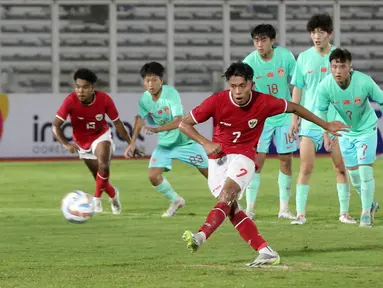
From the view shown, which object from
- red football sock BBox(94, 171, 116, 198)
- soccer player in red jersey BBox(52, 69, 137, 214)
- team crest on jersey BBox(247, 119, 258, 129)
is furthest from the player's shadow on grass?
red football sock BBox(94, 171, 116, 198)

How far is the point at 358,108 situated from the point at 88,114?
4.07m

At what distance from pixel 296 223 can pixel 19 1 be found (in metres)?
18.5

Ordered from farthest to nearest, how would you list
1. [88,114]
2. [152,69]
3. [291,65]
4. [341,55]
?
[88,114] → [152,69] → [291,65] → [341,55]

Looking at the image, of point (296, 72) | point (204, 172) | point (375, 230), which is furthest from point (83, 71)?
point (375, 230)

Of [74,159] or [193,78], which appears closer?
[74,159]

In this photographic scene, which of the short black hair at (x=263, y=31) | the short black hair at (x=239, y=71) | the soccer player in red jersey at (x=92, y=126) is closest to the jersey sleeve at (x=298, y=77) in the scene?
the short black hair at (x=263, y=31)

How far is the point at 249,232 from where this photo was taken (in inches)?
348

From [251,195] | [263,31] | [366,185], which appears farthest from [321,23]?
[251,195]

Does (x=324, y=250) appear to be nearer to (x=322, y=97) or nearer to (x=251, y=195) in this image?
(x=322, y=97)

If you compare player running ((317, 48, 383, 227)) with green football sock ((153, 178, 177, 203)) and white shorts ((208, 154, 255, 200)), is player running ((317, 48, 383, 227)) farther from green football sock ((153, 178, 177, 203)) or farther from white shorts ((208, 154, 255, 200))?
white shorts ((208, 154, 255, 200))

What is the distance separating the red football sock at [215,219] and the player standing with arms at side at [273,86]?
13.3ft

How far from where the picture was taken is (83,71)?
14.0 m

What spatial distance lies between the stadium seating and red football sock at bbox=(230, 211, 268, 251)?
20.0m

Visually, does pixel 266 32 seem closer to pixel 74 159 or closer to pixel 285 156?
pixel 285 156
